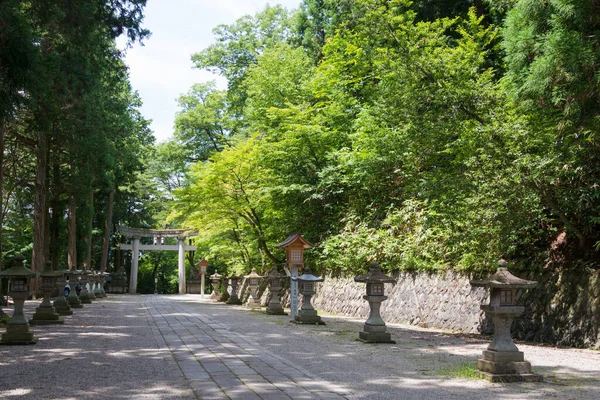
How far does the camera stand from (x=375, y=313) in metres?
8.82

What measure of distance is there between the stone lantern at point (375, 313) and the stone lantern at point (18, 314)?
17.6 ft

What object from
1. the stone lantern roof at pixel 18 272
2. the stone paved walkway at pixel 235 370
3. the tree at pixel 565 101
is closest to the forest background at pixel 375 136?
the tree at pixel 565 101

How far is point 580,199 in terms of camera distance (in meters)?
8.20

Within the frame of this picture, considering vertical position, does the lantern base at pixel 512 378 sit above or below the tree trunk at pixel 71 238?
below

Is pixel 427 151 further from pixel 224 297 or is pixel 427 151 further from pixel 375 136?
pixel 224 297

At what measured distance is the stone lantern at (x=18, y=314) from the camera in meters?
7.84

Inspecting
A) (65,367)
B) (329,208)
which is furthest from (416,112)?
(329,208)

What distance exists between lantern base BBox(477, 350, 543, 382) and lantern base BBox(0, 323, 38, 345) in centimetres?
667

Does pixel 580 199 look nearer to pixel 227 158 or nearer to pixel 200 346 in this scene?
pixel 200 346

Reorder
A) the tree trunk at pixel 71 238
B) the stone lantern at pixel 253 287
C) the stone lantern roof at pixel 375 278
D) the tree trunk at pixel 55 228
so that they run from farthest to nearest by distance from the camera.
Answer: the tree trunk at pixel 55 228 → the tree trunk at pixel 71 238 → the stone lantern at pixel 253 287 → the stone lantern roof at pixel 375 278

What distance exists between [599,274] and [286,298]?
40.4 ft

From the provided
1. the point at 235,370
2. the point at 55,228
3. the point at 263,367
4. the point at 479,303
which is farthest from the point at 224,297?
the point at 235,370

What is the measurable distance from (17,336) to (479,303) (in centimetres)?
839

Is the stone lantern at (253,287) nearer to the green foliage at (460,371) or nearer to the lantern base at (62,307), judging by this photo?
the lantern base at (62,307)
